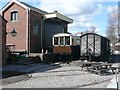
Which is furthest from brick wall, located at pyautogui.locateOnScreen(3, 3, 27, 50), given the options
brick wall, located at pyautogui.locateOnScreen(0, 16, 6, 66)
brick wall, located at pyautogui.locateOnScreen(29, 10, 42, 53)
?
brick wall, located at pyautogui.locateOnScreen(0, 16, 6, 66)

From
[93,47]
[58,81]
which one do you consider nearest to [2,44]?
[93,47]

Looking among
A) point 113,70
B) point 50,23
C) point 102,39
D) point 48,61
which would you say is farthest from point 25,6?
point 113,70

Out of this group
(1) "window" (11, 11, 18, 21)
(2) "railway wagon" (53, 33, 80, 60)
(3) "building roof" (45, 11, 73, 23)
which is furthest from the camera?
(3) "building roof" (45, 11, 73, 23)

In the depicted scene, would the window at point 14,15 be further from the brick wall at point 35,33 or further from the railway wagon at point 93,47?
the railway wagon at point 93,47

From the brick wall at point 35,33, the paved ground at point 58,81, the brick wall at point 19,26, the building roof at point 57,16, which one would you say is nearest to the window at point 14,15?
the brick wall at point 19,26

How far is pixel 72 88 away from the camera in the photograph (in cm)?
1027

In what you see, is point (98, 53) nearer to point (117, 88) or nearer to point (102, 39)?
point (102, 39)

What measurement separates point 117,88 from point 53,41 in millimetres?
20309

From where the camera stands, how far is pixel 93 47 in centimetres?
2545

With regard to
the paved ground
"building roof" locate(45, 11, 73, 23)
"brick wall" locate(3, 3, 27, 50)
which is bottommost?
the paved ground

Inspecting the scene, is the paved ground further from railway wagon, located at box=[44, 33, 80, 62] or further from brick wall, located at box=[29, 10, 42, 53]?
brick wall, located at box=[29, 10, 42, 53]

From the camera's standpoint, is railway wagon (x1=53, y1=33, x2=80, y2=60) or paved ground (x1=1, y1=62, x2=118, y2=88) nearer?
paved ground (x1=1, y1=62, x2=118, y2=88)

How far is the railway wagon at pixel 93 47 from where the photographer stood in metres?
25.2

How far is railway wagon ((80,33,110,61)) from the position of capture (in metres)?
25.2
